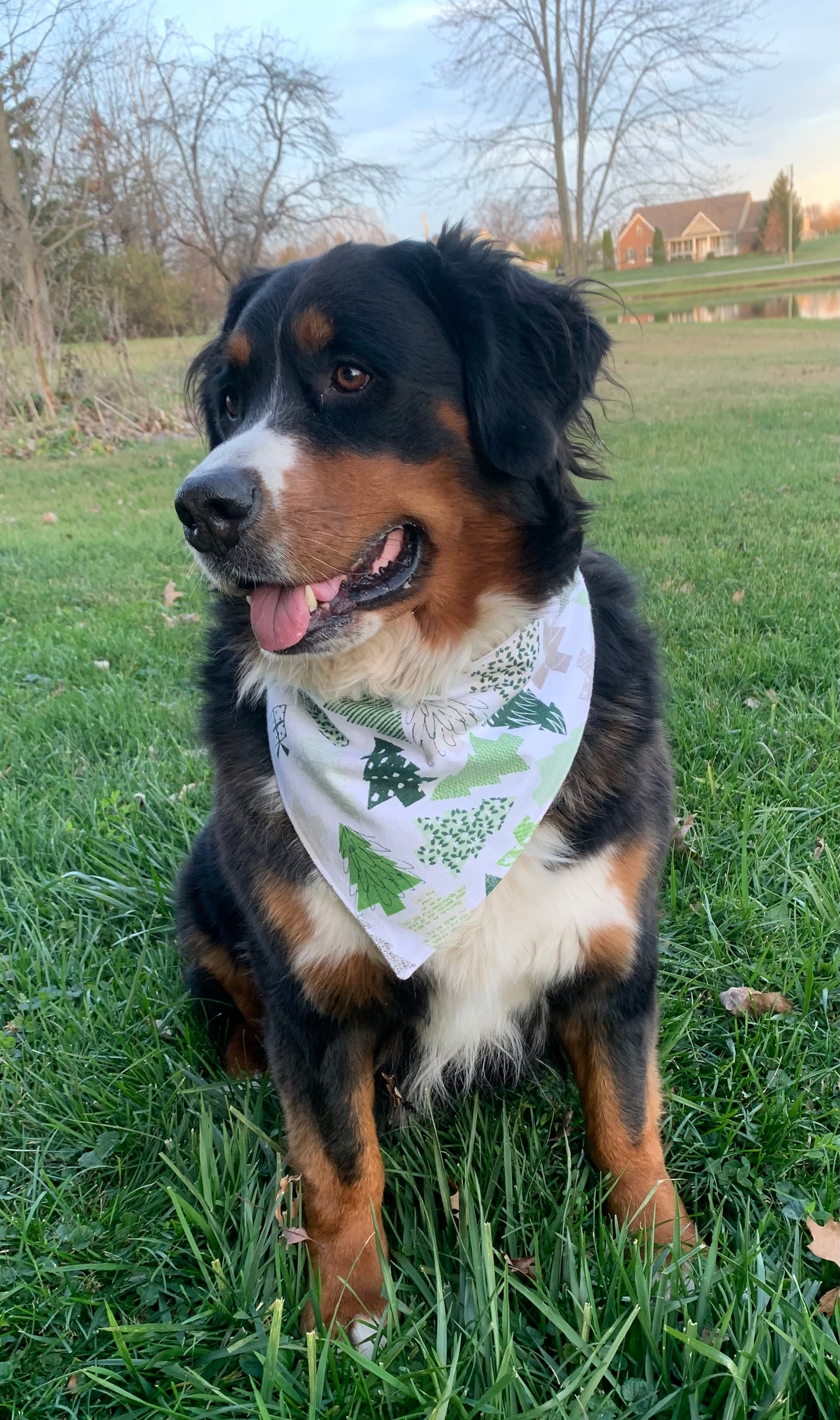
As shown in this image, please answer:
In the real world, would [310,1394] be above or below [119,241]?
below

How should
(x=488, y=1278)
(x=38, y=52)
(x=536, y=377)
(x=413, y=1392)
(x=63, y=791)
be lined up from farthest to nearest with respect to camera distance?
(x=38, y=52) → (x=63, y=791) → (x=536, y=377) → (x=488, y=1278) → (x=413, y=1392)

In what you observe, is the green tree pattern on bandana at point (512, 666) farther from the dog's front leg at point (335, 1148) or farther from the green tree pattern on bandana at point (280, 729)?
the dog's front leg at point (335, 1148)

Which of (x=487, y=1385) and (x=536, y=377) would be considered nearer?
(x=487, y=1385)

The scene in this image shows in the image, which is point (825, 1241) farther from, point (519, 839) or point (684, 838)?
point (684, 838)

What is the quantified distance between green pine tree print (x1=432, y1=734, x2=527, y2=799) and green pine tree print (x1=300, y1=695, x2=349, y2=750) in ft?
0.79

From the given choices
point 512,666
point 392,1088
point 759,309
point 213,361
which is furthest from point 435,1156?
point 759,309

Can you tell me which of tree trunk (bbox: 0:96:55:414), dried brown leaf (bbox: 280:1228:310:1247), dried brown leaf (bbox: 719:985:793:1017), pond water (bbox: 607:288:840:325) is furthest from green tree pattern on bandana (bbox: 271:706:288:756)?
pond water (bbox: 607:288:840:325)

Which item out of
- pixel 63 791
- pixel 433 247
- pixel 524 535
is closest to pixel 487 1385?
pixel 524 535

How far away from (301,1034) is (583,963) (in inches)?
24.2

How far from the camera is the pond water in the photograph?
31219mm

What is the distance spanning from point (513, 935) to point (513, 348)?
1.26m

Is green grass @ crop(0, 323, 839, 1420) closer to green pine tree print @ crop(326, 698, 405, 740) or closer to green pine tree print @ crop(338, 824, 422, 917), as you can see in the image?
green pine tree print @ crop(338, 824, 422, 917)

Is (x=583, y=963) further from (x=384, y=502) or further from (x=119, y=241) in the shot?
(x=119, y=241)

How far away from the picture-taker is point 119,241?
734 inches
